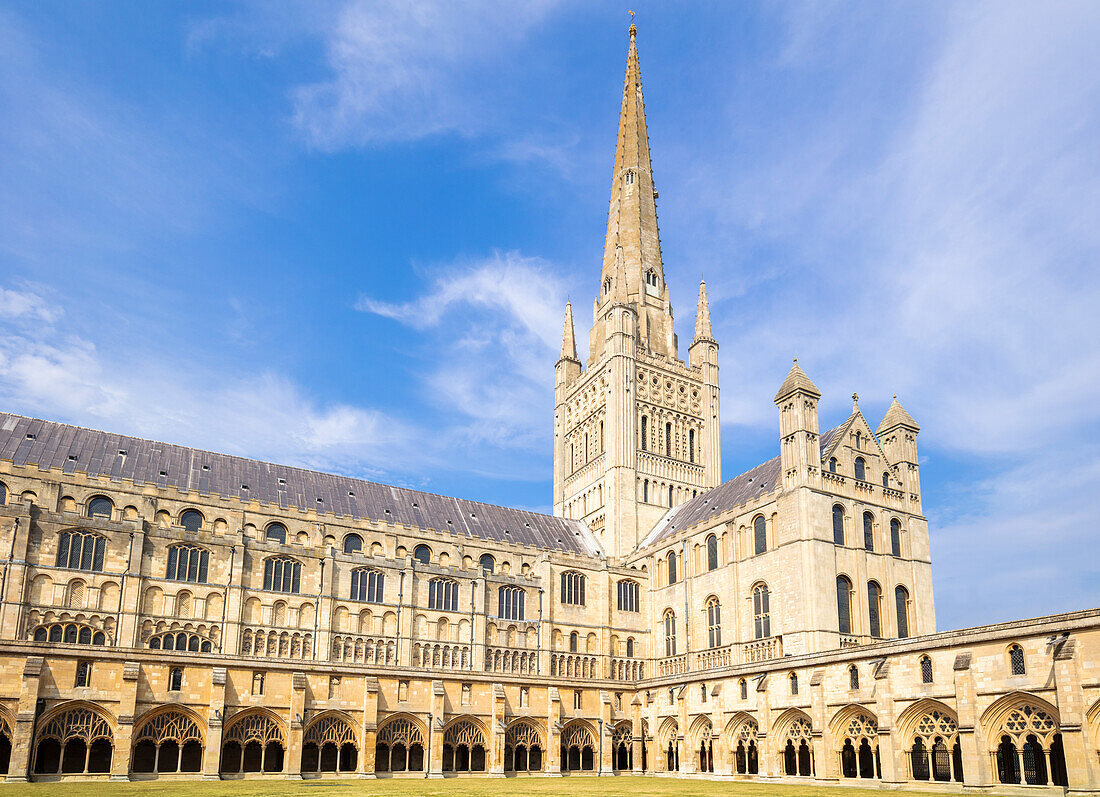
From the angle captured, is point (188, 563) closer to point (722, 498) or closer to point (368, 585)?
point (368, 585)

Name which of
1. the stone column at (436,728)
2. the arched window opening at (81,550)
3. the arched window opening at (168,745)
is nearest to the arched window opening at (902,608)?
the stone column at (436,728)

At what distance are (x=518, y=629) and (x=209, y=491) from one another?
2451 cm

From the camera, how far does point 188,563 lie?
56.5 metres

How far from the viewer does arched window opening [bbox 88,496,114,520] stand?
186 feet

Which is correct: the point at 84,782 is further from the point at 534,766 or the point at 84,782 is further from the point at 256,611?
the point at 534,766

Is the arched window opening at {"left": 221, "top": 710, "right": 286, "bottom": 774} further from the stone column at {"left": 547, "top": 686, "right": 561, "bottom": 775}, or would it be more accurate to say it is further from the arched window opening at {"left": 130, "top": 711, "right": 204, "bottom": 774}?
the stone column at {"left": 547, "top": 686, "right": 561, "bottom": 775}

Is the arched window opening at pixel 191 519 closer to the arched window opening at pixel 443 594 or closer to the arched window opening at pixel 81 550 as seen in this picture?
the arched window opening at pixel 81 550

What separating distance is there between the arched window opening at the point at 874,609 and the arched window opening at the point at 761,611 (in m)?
6.33

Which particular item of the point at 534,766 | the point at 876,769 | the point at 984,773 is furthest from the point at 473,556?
the point at 984,773

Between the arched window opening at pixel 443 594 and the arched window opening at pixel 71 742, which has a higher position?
the arched window opening at pixel 443 594

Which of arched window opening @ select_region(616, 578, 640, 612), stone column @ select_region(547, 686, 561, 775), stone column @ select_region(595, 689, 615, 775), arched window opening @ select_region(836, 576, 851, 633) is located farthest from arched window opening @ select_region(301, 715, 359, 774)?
arched window opening @ select_region(836, 576, 851, 633)

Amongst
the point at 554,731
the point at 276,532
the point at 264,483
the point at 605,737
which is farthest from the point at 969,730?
the point at 264,483

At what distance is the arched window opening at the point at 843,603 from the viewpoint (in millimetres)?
56188

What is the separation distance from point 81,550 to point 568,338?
55.2 m
